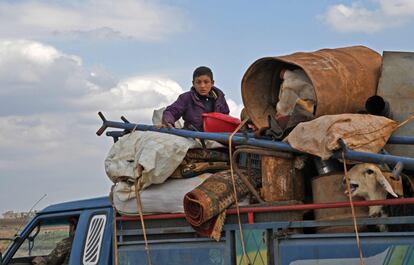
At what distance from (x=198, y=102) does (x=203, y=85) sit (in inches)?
6.8

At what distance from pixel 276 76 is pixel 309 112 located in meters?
0.86

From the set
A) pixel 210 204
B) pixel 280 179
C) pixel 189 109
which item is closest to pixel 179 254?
pixel 210 204

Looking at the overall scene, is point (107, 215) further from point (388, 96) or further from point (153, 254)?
point (388, 96)

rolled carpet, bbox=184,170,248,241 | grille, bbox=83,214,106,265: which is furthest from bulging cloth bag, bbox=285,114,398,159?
grille, bbox=83,214,106,265

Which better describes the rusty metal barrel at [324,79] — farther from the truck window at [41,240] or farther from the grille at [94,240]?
the truck window at [41,240]

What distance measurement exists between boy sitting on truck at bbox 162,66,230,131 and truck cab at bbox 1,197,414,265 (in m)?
0.93

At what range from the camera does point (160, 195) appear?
5621mm

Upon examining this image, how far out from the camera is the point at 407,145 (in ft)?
17.2

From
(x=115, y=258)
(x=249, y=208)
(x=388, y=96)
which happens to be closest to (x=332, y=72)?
(x=388, y=96)

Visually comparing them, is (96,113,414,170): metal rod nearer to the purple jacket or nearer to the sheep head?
the sheep head

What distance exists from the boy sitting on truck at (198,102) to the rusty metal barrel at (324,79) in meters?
0.58

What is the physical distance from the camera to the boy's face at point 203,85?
22.8 ft

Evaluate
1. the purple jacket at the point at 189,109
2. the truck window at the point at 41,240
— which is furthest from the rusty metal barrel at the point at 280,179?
the truck window at the point at 41,240

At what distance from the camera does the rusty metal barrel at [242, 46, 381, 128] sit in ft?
18.2
